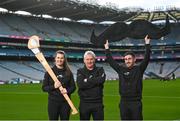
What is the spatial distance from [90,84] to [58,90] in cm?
73

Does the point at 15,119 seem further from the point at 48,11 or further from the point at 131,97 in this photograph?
the point at 48,11

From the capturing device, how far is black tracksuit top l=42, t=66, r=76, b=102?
9203 millimetres

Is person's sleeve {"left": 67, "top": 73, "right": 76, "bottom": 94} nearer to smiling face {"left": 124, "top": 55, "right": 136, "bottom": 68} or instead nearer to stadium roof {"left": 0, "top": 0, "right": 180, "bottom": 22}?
smiling face {"left": 124, "top": 55, "right": 136, "bottom": 68}

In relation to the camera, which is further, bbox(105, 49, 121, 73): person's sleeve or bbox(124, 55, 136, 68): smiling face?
bbox(105, 49, 121, 73): person's sleeve

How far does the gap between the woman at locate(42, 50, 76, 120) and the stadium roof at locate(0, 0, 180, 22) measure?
67436mm

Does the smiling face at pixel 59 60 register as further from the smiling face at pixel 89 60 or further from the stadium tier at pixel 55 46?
the stadium tier at pixel 55 46

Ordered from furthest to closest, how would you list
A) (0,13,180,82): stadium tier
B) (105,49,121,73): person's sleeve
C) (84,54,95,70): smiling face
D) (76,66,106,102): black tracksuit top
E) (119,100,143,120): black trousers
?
1. (0,13,180,82): stadium tier
2. (105,49,121,73): person's sleeve
3. (119,100,143,120): black trousers
4. (76,66,106,102): black tracksuit top
5. (84,54,95,70): smiling face

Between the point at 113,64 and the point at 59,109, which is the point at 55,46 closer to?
the point at 113,64

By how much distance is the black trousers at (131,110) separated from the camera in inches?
369

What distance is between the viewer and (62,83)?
30.2 ft

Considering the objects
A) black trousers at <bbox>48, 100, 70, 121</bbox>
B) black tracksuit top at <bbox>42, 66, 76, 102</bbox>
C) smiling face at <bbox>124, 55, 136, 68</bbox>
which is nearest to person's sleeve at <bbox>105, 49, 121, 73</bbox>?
smiling face at <bbox>124, 55, 136, 68</bbox>

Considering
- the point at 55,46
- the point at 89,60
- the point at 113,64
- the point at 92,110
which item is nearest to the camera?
the point at 89,60

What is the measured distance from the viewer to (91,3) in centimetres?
8775

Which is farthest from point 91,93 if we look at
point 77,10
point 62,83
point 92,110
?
point 77,10
